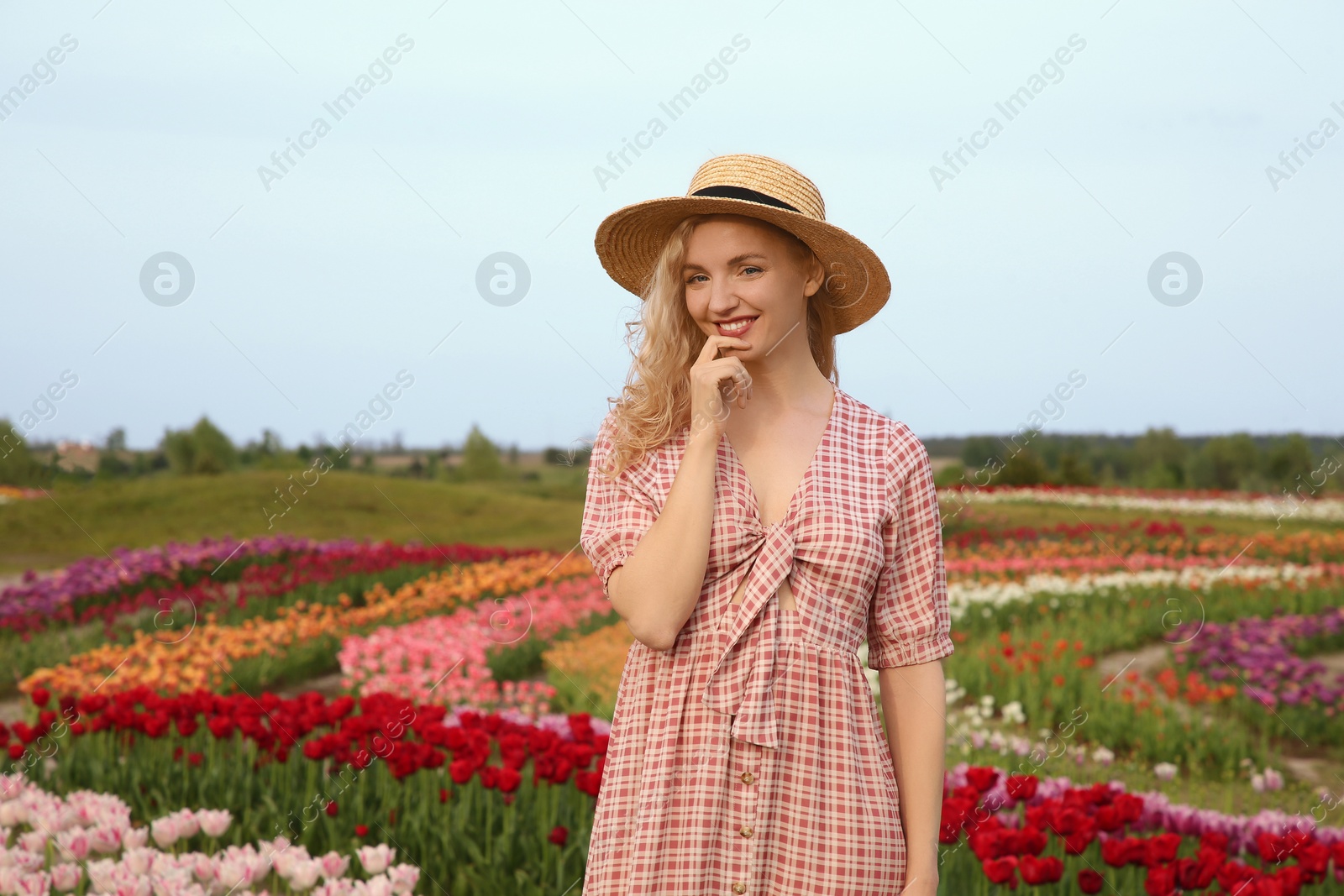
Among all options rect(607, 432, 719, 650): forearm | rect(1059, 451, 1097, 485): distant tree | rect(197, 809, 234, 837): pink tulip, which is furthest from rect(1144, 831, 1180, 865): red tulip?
rect(1059, 451, 1097, 485): distant tree

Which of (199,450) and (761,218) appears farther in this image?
(199,450)

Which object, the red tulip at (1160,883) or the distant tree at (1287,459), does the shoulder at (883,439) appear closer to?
the red tulip at (1160,883)

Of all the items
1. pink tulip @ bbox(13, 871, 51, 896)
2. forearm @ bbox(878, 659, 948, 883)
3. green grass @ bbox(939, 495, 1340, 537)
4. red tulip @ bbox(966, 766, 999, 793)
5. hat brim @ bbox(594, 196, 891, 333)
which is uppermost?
green grass @ bbox(939, 495, 1340, 537)

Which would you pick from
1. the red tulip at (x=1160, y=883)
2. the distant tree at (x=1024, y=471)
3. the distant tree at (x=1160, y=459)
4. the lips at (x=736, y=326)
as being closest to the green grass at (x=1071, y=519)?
the distant tree at (x=1024, y=471)

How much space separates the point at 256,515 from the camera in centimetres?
1507

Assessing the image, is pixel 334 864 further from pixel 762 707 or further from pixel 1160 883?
pixel 1160 883

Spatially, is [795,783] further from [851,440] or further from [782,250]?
[782,250]

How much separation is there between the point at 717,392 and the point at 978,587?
344 inches

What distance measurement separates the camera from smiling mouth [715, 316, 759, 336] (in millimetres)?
2133

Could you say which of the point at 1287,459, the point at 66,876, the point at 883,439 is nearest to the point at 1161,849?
the point at 883,439

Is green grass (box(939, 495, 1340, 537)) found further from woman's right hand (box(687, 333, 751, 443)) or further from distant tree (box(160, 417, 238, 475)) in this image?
distant tree (box(160, 417, 238, 475))

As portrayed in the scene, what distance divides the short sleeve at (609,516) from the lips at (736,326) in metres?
0.32

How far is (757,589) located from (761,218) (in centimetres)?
76

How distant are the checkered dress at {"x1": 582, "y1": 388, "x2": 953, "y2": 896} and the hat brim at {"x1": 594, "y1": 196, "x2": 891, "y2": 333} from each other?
48cm
